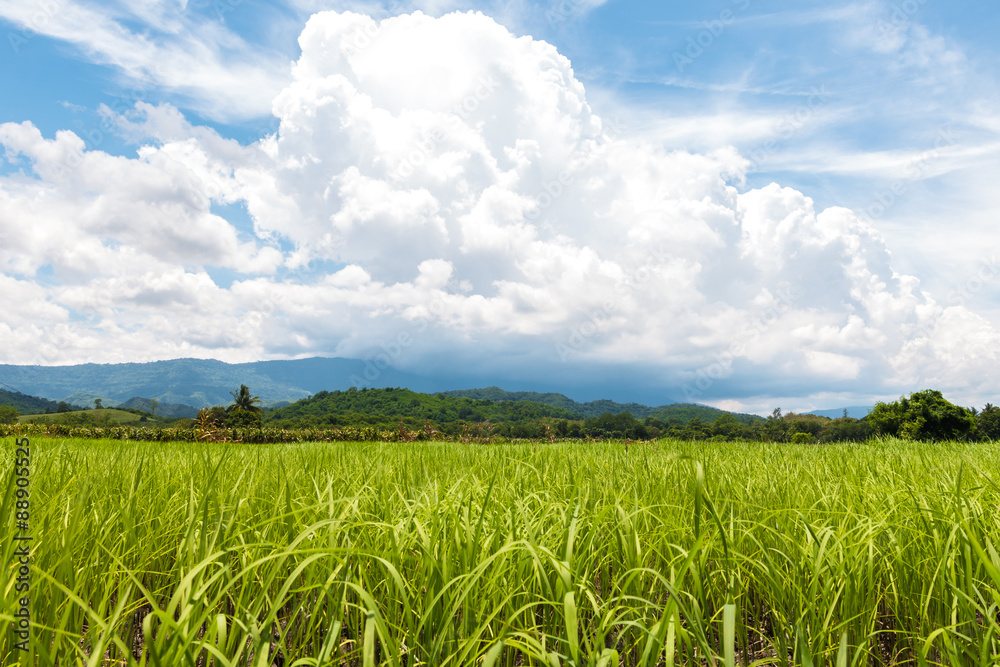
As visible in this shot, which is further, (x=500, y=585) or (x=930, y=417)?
(x=930, y=417)

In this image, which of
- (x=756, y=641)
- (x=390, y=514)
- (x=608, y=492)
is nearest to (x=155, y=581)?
(x=390, y=514)

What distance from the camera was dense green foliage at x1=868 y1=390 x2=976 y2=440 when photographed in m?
30.5

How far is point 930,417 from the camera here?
30.9 m

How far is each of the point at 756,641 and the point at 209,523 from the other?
8.83ft

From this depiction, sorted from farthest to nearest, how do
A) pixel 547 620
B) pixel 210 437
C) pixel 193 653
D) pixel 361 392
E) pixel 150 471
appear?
pixel 361 392, pixel 210 437, pixel 150 471, pixel 547 620, pixel 193 653

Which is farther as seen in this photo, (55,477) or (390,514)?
(55,477)

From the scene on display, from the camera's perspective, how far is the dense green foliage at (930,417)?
1203 inches

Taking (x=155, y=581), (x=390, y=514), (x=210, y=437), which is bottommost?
(x=210, y=437)

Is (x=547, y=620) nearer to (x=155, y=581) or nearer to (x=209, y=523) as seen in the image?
(x=209, y=523)

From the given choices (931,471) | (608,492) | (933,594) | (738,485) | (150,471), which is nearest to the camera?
(933,594)

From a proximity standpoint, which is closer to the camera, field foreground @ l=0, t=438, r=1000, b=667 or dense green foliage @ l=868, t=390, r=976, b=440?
field foreground @ l=0, t=438, r=1000, b=667

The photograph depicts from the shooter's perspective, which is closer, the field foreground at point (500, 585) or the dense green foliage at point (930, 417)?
the field foreground at point (500, 585)

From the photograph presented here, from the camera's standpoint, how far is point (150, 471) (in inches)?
150

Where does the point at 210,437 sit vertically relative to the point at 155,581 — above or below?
below
